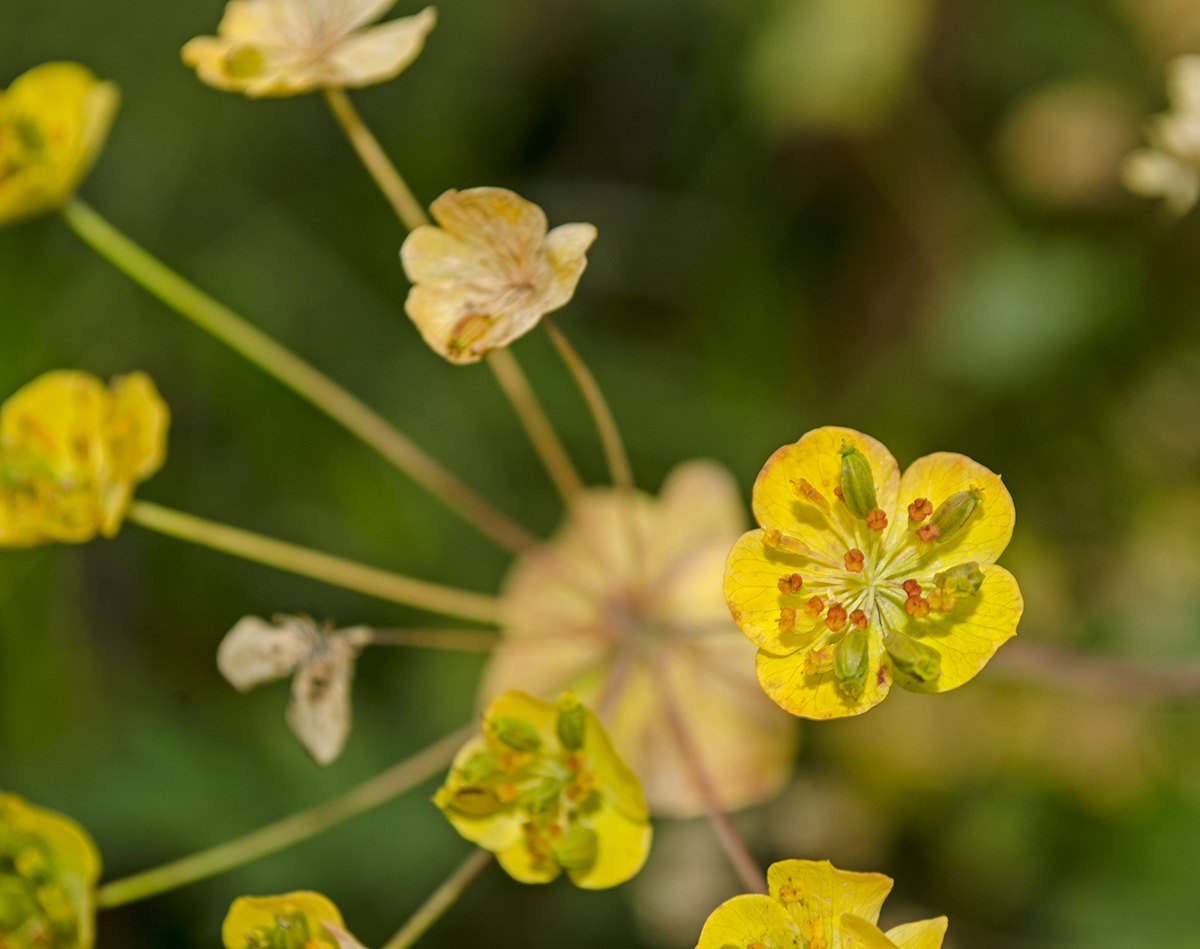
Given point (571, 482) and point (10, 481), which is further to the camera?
point (571, 482)

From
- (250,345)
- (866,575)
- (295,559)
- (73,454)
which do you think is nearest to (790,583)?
(866,575)

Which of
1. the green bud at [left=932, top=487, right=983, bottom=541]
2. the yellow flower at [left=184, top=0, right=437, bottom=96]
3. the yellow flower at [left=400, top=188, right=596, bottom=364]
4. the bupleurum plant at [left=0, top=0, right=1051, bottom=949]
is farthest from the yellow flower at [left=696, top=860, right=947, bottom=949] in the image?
the yellow flower at [left=184, top=0, right=437, bottom=96]

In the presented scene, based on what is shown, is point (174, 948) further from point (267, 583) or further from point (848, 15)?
point (848, 15)

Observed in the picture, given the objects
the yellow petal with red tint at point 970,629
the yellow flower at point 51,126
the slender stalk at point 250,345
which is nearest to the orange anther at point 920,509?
the yellow petal with red tint at point 970,629

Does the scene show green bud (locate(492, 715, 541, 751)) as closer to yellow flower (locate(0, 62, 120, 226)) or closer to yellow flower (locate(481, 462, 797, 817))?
yellow flower (locate(481, 462, 797, 817))

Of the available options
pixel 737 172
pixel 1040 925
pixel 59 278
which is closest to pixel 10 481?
pixel 59 278

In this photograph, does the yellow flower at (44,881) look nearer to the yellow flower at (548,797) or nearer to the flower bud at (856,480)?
the yellow flower at (548,797)

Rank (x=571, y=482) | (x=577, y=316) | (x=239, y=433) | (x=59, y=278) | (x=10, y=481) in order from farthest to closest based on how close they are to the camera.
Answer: (x=577, y=316) < (x=239, y=433) < (x=59, y=278) < (x=571, y=482) < (x=10, y=481)
